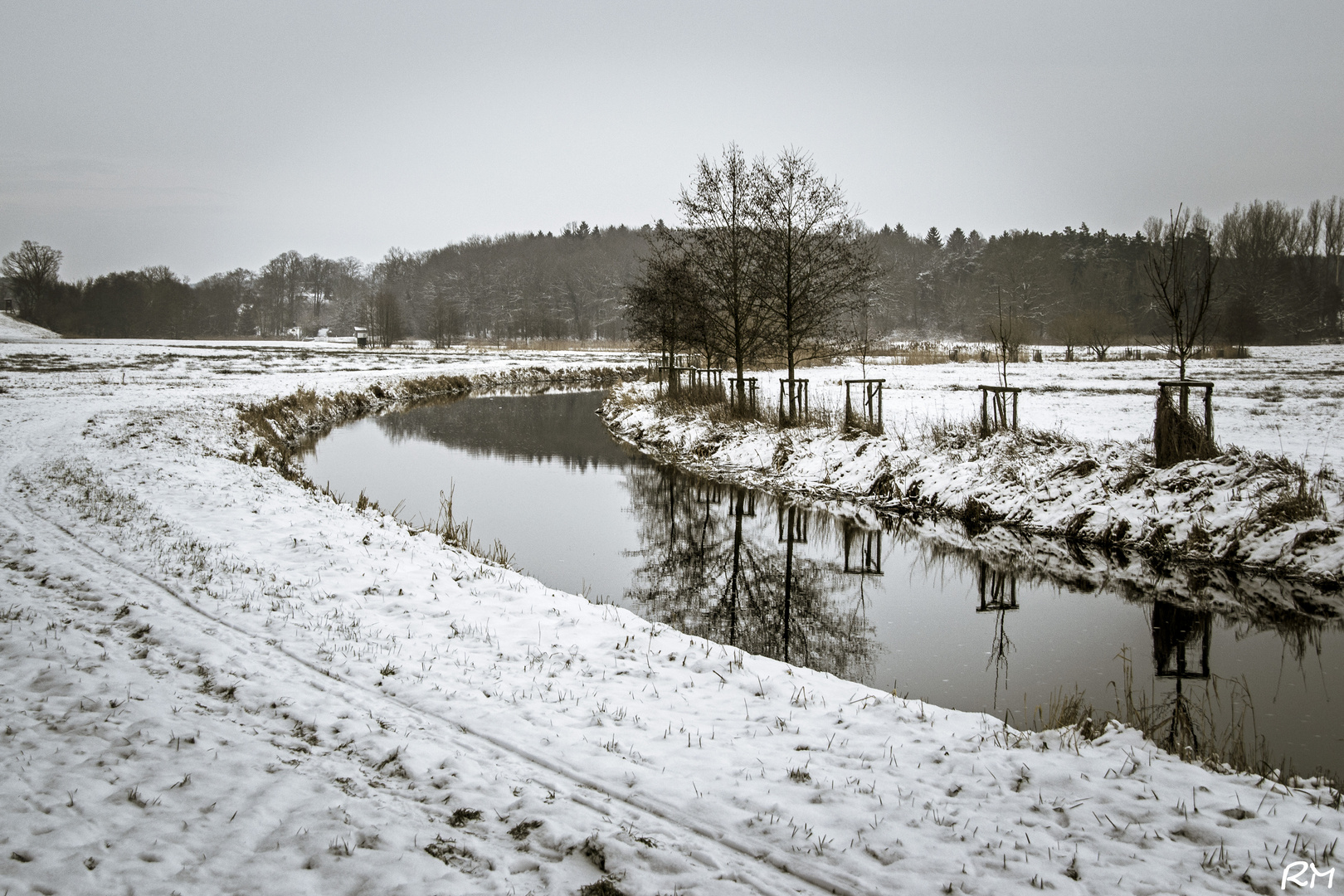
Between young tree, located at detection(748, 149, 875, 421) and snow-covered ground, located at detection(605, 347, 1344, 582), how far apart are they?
2.68 meters

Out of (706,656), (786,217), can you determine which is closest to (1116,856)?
(706,656)

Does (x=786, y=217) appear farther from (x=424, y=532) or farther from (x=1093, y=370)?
(x=1093, y=370)

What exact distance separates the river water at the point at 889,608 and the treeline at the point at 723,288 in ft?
25.4

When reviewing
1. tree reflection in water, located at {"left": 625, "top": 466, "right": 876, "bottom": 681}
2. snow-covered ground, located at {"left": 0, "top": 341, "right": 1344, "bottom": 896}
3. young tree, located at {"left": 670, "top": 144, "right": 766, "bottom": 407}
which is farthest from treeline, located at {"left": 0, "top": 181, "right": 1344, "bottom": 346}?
snow-covered ground, located at {"left": 0, "top": 341, "right": 1344, "bottom": 896}

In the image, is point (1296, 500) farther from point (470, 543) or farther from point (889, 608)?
point (470, 543)

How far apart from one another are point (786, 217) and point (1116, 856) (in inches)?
665

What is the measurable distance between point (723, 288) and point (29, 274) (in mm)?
100164

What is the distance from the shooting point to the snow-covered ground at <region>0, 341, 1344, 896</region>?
3.39m

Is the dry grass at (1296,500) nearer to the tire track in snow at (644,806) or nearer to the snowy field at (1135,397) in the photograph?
the snowy field at (1135,397)

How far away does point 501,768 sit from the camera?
4.32 m

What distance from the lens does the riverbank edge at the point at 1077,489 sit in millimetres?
9375

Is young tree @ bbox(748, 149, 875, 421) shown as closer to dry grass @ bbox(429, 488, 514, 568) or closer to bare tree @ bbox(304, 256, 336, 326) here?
dry grass @ bbox(429, 488, 514, 568)

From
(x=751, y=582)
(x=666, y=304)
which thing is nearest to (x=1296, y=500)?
(x=751, y=582)

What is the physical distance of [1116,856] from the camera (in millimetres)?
3492
